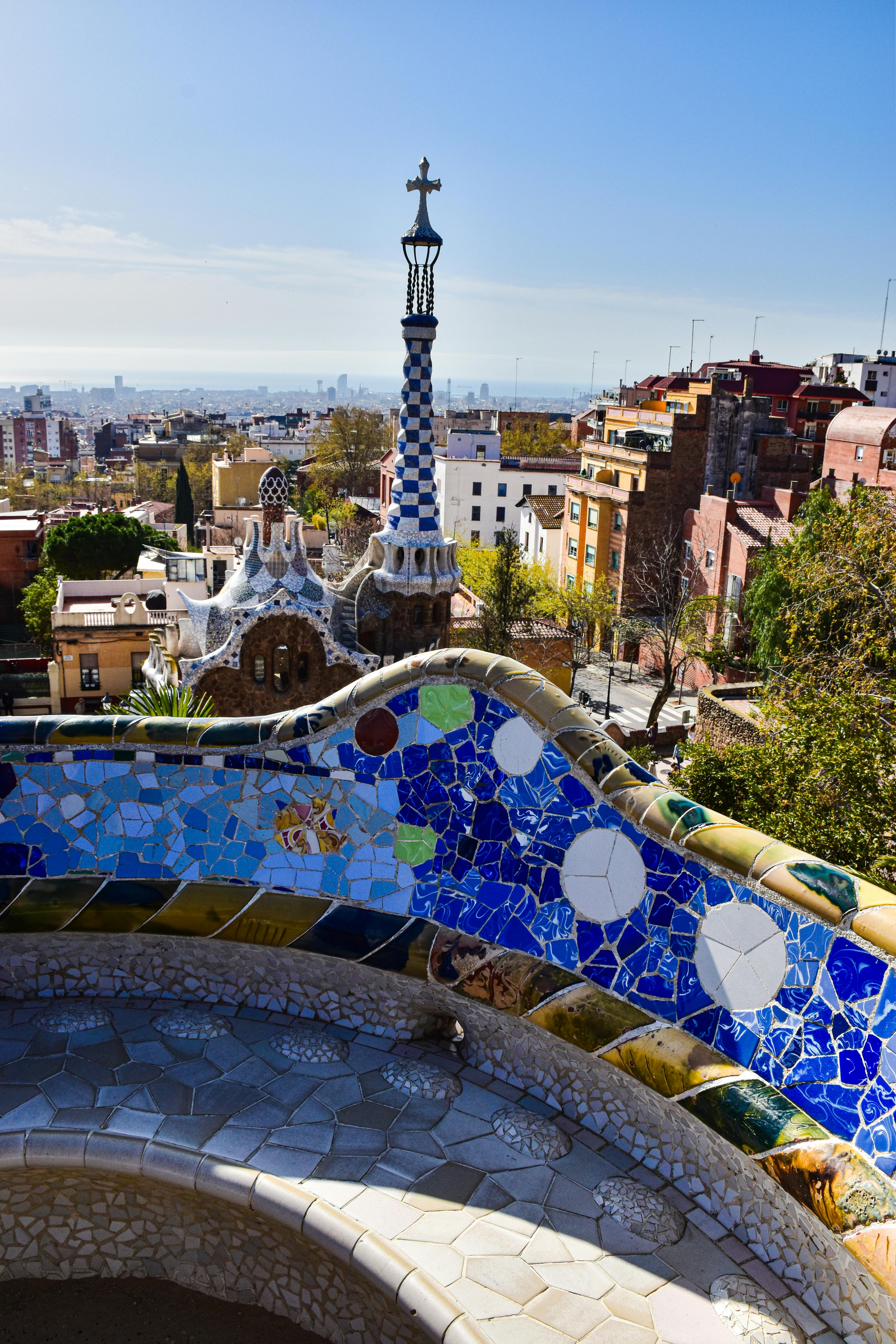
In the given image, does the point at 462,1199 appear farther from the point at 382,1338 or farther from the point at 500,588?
the point at 500,588

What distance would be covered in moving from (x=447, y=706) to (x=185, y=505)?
51.2 meters

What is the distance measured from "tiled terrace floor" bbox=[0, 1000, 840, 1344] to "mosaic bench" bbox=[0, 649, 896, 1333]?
341 mm

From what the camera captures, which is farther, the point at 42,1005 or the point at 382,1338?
the point at 42,1005

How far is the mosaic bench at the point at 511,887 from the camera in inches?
191

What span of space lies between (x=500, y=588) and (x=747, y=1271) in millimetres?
21206

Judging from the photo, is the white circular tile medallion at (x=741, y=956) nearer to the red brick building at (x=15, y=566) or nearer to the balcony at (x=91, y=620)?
the balcony at (x=91, y=620)

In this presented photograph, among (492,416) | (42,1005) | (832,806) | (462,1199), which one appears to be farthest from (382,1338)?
(492,416)

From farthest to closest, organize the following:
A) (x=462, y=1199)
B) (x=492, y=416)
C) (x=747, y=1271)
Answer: (x=492, y=416), (x=462, y=1199), (x=747, y=1271)

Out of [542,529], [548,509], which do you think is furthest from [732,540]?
[548,509]

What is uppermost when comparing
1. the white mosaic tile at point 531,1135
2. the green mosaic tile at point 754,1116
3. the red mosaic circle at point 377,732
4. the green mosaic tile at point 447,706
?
the green mosaic tile at point 447,706

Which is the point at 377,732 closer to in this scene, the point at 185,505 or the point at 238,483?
the point at 185,505

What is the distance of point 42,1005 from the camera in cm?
675

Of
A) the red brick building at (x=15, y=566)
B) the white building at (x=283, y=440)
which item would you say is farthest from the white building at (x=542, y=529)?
the white building at (x=283, y=440)

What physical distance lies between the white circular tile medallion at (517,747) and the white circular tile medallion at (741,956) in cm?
136
